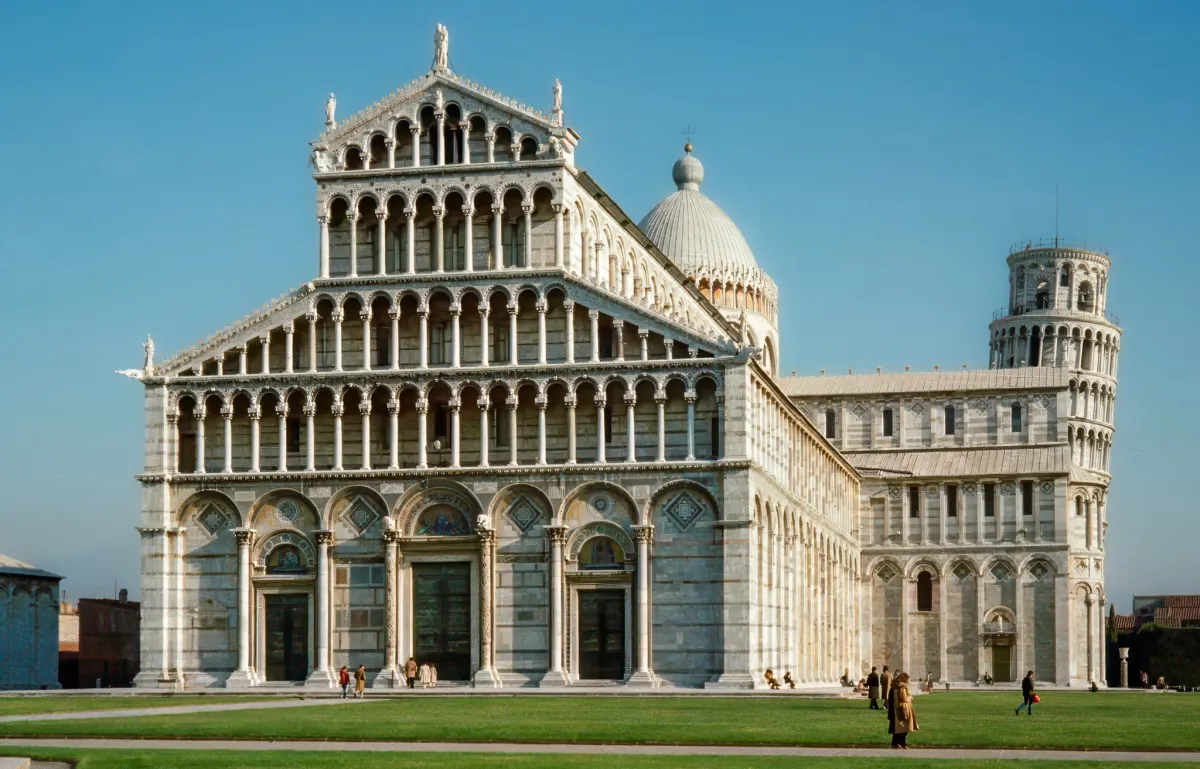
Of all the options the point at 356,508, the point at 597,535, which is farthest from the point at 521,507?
the point at 356,508

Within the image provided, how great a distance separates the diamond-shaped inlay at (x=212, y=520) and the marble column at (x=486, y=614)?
970 cm

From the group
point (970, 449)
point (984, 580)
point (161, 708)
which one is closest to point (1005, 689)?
point (984, 580)

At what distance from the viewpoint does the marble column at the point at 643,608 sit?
65562 mm

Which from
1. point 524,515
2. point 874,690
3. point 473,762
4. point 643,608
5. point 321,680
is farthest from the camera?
point 524,515

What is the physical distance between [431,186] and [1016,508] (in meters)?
44.7

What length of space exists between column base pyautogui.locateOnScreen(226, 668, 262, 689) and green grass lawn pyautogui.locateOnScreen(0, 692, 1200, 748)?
12240mm

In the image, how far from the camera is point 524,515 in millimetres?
68062

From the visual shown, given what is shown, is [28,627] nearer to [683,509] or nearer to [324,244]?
[324,244]

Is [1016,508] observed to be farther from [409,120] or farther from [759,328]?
[409,120]

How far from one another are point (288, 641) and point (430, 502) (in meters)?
7.18

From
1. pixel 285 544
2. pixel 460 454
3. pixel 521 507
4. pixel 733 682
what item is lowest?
A: pixel 733 682

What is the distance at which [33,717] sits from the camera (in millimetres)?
48281

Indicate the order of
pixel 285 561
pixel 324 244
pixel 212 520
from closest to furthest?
pixel 285 561
pixel 212 520
pixel 324 244

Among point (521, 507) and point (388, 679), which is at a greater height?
point (521, 507)
